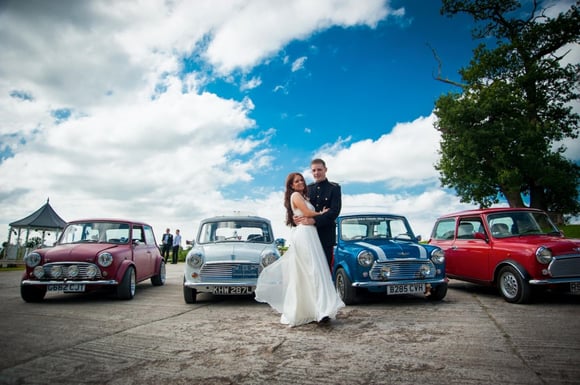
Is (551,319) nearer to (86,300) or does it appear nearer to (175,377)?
(175,377)

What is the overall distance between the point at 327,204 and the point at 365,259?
191 centimetres

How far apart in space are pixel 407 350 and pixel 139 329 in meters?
3.50

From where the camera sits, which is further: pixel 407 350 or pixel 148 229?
pixel 148 229

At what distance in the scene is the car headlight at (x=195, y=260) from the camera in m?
6.96

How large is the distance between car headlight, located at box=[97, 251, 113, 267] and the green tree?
21.0m

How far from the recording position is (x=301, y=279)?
490 centimetres

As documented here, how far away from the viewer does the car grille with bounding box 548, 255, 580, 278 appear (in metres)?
6.18

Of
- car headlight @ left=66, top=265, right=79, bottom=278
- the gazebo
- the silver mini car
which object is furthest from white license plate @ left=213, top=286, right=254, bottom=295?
the gazebo

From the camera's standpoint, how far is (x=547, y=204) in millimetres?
24062

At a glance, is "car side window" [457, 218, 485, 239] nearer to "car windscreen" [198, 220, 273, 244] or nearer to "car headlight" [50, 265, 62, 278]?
"car windscreen" [198, 220, 273, 244]

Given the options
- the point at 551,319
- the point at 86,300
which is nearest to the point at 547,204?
the point at 551,319

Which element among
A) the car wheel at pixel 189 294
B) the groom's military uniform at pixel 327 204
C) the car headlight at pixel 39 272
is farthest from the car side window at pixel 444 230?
the car headlight at pixel 39 272

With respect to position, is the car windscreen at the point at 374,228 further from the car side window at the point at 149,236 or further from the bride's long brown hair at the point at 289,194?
the car side window at the point at 149,236

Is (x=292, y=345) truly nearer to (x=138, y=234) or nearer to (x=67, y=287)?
(x=67, y=287)
